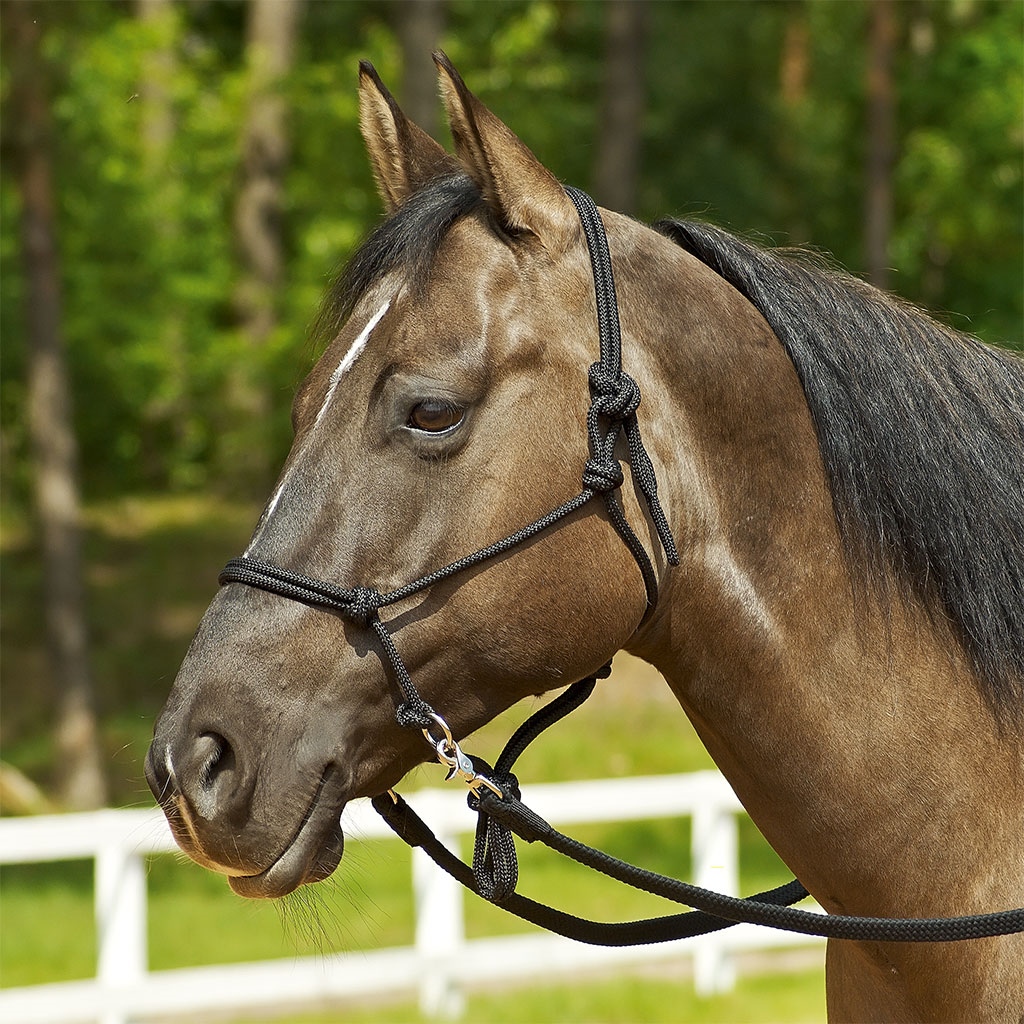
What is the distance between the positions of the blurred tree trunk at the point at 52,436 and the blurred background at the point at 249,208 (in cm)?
2

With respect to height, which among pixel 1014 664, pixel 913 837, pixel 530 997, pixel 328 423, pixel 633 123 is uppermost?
pixel 633 123

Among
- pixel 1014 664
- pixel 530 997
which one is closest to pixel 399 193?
pixel 1014 664

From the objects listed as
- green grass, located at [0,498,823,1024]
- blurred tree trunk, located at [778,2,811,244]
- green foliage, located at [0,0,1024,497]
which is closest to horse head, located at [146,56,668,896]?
green grass, located at [0,498,823,1024]

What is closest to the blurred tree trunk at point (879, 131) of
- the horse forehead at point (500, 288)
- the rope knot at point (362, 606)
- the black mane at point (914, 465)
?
the black mane at point (914, 465)

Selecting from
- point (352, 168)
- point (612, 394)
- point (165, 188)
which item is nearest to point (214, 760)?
point (612, 394)

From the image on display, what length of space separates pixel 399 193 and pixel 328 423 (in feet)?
2.00

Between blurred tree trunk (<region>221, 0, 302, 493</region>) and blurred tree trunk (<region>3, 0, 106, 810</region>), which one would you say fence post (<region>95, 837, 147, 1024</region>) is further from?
blurred tree trunk (<region>221, 0, 302, 493</region>)

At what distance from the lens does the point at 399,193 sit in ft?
8.60

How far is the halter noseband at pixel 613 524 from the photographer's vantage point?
217cm

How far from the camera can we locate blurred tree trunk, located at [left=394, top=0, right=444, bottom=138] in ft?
44.9

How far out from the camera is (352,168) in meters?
17.7

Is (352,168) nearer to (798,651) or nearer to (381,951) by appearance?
(381,951)

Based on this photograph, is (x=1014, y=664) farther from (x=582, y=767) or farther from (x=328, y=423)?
(x=582, y=767)

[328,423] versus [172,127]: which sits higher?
[172,127]
